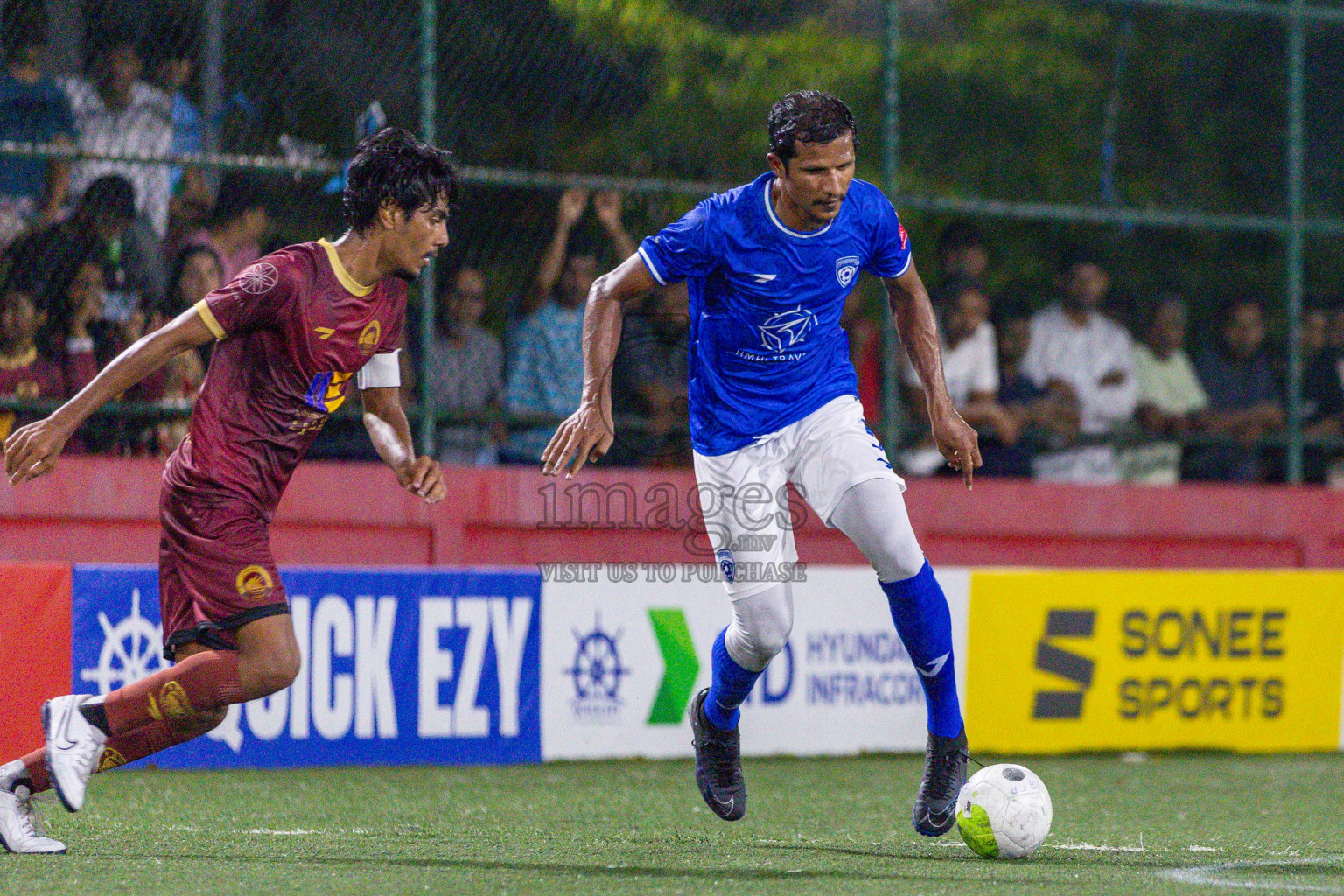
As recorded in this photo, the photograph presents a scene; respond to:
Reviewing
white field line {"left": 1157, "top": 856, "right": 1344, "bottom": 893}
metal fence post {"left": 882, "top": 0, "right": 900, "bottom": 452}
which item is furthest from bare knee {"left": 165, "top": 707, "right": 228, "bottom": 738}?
metal fence post {"left": 882, "top": 0, "right": 900, "bottom": 452}

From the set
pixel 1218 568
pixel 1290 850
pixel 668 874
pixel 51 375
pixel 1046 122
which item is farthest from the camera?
pixel 1046 122

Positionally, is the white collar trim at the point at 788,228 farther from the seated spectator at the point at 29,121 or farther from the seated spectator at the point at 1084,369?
the seated spectator at the point at 1084,369

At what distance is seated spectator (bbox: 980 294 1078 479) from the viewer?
991 cm

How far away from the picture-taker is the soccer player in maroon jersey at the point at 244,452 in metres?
4.84

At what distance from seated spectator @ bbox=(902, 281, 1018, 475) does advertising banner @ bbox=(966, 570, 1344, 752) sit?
1.24m

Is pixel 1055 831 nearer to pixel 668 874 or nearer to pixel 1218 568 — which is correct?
pixel 668 874

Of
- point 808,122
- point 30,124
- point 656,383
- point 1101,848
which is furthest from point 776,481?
point 30,124

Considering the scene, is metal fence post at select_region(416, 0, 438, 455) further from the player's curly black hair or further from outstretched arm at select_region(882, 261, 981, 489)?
the player's curly black hair

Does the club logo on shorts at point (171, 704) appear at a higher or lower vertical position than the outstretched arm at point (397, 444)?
lower

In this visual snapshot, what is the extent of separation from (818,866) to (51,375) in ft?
15.1

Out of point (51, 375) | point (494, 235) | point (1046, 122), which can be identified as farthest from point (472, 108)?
point (1046, 122)

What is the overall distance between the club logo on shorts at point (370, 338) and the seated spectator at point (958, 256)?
5479mm

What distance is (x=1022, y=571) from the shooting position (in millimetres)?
A: 8859

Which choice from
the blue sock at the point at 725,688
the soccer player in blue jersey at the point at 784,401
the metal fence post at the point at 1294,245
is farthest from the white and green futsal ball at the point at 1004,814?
the metal fence post at the point at 1294,245
